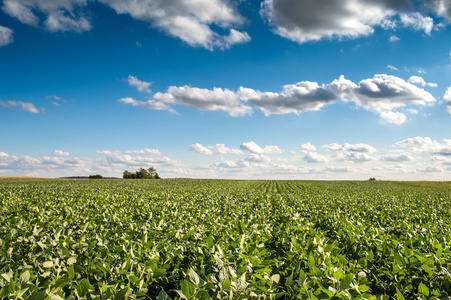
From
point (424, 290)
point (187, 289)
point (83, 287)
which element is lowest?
point (424, 290)

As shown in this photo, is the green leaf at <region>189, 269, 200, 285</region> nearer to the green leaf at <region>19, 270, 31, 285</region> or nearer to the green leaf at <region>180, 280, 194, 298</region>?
the green leaf at <region>180, 280, 194, 298</region>

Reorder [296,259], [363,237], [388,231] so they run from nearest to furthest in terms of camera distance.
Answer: [296,259], [363,237], [388,231]

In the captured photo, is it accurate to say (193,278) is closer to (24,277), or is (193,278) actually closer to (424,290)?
(24,277)

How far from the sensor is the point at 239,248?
12.4ft

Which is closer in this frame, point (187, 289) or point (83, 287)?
point (187, 289)

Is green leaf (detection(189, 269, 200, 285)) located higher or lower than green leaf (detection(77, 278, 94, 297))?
higher

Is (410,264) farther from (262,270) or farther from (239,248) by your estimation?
(239,248)

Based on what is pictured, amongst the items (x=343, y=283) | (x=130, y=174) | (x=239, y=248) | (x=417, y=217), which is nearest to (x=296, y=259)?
(x=239, y=248)

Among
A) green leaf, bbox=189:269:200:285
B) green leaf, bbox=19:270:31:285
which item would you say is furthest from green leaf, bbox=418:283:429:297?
green leaf, bbox=19:270:31:285

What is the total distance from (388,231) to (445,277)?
620cm

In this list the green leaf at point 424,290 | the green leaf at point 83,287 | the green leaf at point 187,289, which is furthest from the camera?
the green leaf at point 424,290

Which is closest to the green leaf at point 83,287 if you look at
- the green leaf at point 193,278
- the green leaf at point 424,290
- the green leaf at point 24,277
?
the green leaf at point 24,277

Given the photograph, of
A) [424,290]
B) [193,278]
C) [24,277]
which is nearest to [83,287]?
[24,277]

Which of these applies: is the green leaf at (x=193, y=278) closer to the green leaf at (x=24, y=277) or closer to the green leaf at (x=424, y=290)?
the green leaf at (x=24, y=277)
